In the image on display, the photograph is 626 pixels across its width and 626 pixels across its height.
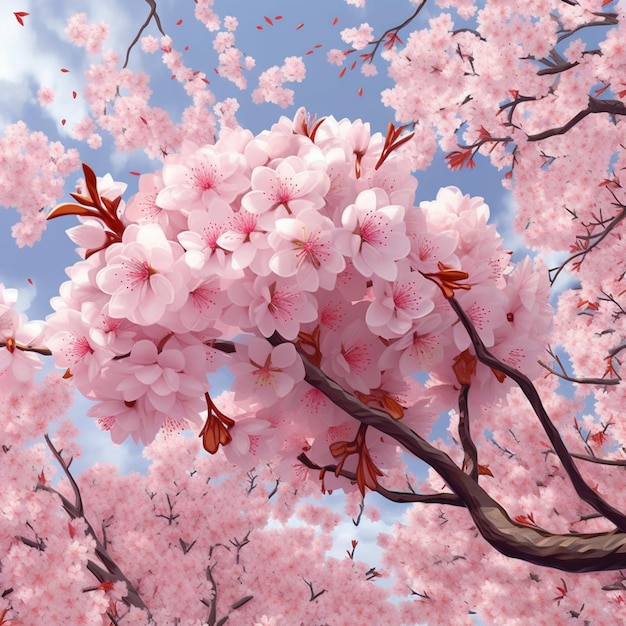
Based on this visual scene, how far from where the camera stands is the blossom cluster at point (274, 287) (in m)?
2.00

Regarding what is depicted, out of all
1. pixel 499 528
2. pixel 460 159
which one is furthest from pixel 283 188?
pixel 460 159

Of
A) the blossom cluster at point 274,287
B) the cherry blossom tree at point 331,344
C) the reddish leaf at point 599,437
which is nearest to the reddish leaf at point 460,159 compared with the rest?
the cherry blossom tree at point 331,344

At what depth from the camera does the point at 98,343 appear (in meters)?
2.03

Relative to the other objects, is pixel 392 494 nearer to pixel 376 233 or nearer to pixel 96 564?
pixel 376 233

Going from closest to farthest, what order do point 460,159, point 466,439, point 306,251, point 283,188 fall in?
point 306,251 → point 283,188 → point 466,439 → point 460,159

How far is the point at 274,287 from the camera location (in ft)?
6.71

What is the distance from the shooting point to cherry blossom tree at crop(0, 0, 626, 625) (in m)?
2.07

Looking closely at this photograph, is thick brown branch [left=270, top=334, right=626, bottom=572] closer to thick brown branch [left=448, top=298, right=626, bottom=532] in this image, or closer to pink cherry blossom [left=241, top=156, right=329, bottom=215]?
thick brown branch [left=448, top=298, right=626, bottom=532]

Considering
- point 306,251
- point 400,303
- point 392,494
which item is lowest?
point 392,494

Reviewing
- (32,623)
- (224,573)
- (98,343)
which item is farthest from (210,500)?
(98,343)

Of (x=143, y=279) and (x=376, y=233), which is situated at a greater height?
(x=376, y=233)

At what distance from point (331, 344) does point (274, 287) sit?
0.39 metres

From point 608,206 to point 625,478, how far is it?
3.18 m

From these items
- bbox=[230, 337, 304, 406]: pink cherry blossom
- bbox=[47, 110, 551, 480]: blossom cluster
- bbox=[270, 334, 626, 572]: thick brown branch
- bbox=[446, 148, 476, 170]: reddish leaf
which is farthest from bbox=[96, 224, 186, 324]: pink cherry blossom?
bbox=[446, 148, 476, 170]: reddish leaf
